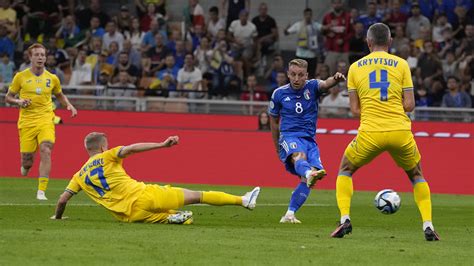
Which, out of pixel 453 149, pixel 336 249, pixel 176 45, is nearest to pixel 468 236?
pixel 336 249

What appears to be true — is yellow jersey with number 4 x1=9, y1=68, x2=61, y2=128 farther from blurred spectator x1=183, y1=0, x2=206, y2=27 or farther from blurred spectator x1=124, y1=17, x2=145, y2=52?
blurred spectator x1=183, y1=0, x2=206, y2=27

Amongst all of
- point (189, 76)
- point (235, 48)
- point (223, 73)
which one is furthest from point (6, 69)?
point (235, 48)

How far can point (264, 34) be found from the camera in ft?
94.1

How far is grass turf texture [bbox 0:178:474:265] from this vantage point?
986 centimetres

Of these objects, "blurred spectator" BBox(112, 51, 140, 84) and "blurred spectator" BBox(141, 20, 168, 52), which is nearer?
"blurred spectator" BBox(112, 51, 140, 84)

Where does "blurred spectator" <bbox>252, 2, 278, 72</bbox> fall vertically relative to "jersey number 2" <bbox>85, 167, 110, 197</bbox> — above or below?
above

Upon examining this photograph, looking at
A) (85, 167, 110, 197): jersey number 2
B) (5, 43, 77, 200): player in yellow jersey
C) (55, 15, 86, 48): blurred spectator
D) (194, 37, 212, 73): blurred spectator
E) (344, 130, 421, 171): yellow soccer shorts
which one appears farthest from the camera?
(55, 15, 86, 48): blurred spectator

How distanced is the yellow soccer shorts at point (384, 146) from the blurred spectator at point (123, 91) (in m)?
15.1

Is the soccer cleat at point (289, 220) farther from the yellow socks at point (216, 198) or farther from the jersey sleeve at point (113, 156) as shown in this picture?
the jersey sleeve at point (113, 156)

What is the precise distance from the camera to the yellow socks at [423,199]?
11.9m

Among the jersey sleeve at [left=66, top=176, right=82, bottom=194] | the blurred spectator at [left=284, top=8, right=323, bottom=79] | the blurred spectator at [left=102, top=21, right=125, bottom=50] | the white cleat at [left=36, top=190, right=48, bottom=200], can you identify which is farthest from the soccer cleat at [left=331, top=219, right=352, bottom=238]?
the blurred spectator at [left=102, top=21, right=125, bottom=50]

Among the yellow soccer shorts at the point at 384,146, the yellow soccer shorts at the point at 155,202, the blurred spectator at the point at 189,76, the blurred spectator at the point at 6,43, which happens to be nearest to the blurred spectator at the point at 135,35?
the blurred spectator at the point at 189,76

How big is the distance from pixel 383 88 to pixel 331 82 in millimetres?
1875

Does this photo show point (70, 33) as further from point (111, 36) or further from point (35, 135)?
point (35, 135)
